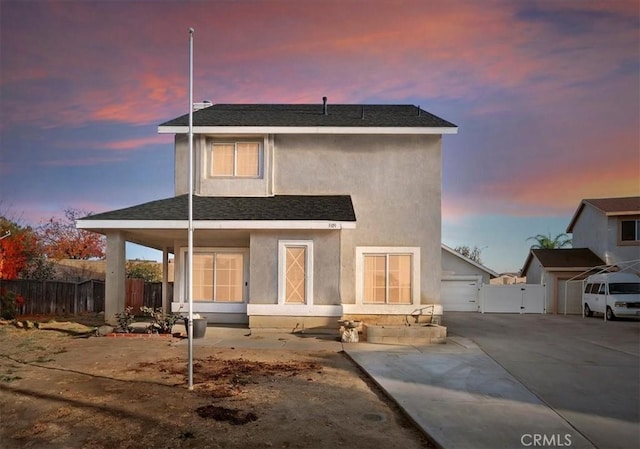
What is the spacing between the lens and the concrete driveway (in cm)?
668

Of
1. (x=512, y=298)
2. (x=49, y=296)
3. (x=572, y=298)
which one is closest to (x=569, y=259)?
(x=572, y=298)

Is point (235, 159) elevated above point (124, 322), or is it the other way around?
point (235, 159)

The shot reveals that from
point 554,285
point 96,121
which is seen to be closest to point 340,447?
point 96,121

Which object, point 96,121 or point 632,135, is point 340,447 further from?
point 96,121

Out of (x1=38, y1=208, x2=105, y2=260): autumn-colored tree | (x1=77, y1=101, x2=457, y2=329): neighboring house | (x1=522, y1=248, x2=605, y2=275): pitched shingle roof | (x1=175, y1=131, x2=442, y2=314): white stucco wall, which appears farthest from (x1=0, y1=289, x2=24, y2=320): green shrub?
(x1=522, y1=248, x2=605, y2=275): pitched shingle roof

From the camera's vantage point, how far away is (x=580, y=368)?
401 inches

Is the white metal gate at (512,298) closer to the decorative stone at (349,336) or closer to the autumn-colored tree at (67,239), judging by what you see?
the decorative stone at (349,336)

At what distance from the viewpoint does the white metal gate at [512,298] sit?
86.0ft

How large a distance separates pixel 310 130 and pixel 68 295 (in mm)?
14382

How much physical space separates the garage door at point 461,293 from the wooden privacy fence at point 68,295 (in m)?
15.4

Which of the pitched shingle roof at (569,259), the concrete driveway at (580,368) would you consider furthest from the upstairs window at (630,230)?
the concrete driveway at (580,368)

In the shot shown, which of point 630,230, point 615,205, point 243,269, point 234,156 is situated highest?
point 234,156

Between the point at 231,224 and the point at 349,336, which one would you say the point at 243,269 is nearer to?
the point at 231,224

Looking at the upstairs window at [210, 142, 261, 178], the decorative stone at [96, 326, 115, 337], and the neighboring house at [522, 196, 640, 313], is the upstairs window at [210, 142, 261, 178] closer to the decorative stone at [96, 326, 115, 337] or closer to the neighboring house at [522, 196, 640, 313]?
the decorative stone at [96, 326, 115, 337]
